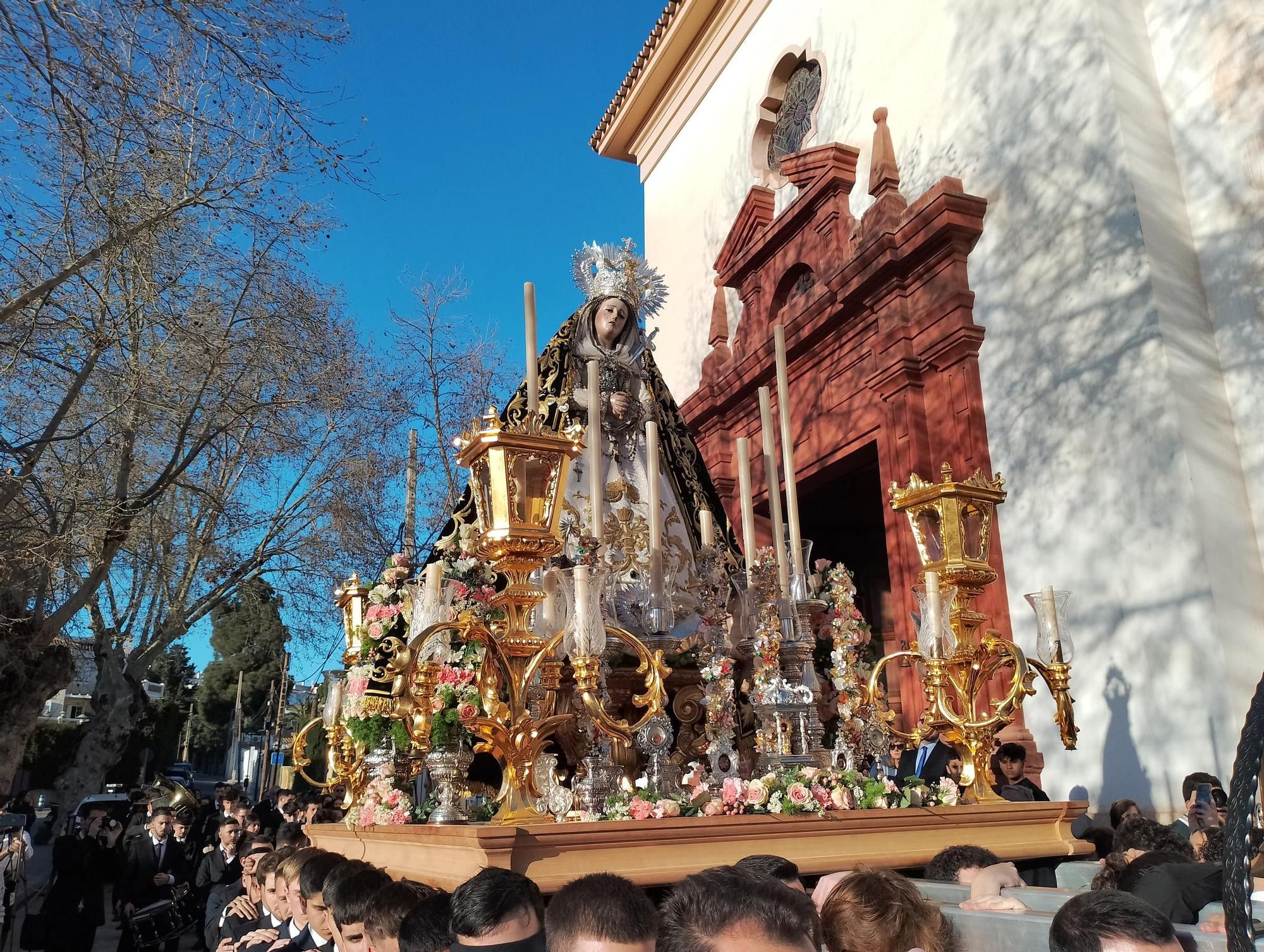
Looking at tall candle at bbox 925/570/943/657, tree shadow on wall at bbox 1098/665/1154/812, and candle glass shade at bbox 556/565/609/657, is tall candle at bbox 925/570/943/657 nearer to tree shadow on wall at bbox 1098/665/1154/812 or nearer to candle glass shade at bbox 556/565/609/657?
candle glass shade at bbox 556/565/609/657

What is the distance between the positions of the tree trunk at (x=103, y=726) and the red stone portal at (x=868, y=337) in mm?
9263

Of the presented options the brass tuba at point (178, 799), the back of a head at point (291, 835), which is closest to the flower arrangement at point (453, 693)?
the back of a head at point (291, 835)

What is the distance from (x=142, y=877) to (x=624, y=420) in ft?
19.1

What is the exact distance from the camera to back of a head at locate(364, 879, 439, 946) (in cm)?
269

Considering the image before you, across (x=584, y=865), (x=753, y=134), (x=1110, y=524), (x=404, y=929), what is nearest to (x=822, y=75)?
(x=753, y=134)

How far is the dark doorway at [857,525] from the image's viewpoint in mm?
11055

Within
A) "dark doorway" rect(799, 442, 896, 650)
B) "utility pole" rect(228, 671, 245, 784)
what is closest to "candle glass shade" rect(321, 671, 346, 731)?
"dark doorway" rect(799, 442, 896, 650)

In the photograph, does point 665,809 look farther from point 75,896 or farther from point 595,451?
point 75,896

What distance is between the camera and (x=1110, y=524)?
7172mm

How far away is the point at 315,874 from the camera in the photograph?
358 cm

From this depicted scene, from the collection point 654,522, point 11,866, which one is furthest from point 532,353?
point 11,866

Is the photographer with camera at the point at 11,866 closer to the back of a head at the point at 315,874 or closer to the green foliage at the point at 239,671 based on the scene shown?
the back of a head at the point at 315,874

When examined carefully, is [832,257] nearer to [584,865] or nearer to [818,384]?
[818,384]

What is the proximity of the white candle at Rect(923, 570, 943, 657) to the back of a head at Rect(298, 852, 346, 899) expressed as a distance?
282cm
